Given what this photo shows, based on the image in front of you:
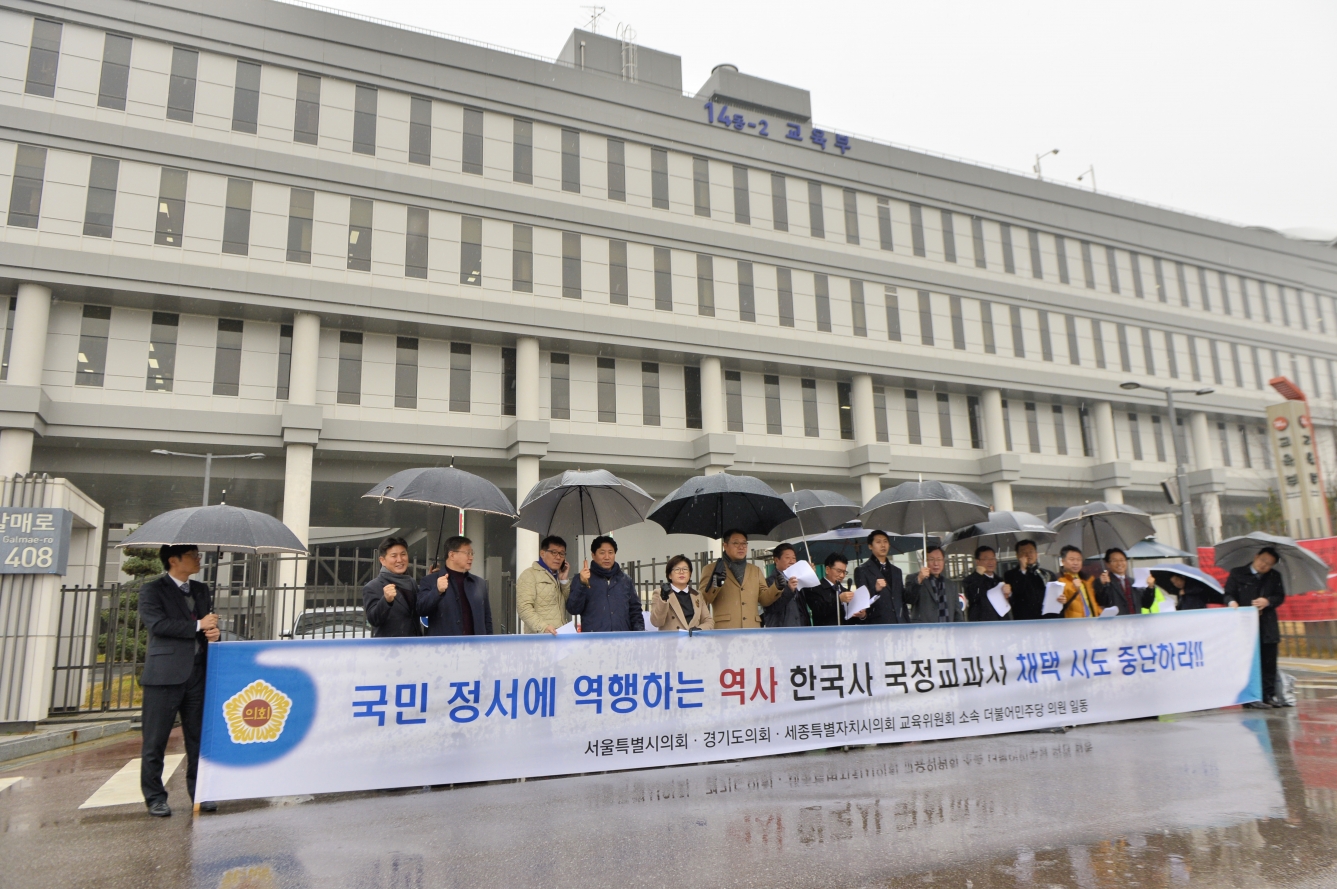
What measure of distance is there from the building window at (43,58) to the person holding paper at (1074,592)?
27861mm

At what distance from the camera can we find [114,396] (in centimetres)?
2453

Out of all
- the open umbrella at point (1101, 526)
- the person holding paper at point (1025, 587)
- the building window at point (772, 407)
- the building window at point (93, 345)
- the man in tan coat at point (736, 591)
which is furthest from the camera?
the building window at point (772, 407)

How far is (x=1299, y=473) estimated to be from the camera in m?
24.6

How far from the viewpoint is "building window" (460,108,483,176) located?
28.7 m

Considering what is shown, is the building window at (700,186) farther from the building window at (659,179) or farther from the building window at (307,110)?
the building window at (307,110)

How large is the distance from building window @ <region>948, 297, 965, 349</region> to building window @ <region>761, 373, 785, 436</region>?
8.26 meters

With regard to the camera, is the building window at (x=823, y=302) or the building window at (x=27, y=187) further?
the building window at (x=823, y=302)

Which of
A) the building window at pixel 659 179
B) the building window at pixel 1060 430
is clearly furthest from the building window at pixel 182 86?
the building window at pixel 1060 430

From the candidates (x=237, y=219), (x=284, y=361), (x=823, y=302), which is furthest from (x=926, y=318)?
(x=237, y=219)

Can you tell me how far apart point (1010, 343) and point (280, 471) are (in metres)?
28.4

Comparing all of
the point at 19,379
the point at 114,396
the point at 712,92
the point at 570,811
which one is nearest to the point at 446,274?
the point at 114,396

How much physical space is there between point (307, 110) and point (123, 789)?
80.4 ft

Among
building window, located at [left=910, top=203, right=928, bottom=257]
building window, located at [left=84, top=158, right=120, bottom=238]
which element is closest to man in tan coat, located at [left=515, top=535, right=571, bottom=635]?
building window, located at [left=84, top=158, right=120, bottom=238]

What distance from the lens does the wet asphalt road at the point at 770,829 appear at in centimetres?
464
